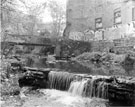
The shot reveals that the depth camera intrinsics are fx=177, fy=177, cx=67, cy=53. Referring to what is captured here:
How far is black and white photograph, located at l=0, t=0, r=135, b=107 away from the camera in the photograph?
6379mm

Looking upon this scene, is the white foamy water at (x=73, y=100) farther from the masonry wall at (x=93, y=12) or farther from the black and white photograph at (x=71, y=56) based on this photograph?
the masonry wall at (x=93, y=12)

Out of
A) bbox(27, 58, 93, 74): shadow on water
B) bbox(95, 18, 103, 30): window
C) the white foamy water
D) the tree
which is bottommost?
the white foamy water

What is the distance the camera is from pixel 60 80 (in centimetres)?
847

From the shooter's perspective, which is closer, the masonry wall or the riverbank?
the riverbank

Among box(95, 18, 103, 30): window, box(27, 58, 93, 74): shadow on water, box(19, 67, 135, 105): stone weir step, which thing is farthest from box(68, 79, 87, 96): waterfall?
box(95, 18, 103, 30): window

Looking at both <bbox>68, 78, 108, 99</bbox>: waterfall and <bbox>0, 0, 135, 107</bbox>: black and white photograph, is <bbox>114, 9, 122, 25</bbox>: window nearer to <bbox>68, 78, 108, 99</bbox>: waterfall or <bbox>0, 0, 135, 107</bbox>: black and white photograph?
<bbox>0, 0, 135, 107</bbox>: black and white photograph

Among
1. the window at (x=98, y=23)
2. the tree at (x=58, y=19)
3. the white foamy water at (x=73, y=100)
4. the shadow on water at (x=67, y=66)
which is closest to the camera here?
the white foamy water at (x=73, y=100)

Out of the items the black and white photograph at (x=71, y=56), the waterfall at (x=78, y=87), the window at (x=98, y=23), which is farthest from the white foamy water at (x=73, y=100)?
the window at (x=98, y=23)

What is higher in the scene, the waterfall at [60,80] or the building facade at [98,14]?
the building facade at [98,14]

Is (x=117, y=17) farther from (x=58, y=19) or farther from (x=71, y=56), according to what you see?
(x=58, y=19)

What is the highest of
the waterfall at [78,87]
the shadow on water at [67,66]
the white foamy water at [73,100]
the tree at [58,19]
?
the tree at [58,19]

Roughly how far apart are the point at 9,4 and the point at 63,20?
86.1ft

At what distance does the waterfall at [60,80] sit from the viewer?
8.16 meters

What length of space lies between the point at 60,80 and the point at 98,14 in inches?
714
